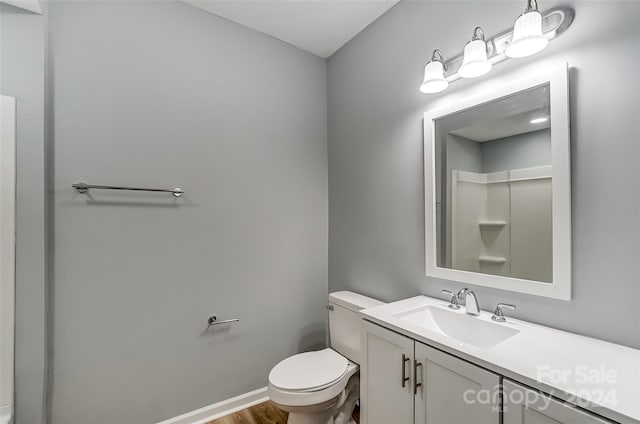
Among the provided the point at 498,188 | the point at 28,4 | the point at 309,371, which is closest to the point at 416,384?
the point at 309,371

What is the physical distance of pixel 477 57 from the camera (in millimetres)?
1218

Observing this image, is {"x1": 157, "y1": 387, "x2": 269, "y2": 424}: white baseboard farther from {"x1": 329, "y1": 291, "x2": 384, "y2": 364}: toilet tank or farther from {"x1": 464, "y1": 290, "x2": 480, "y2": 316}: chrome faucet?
{"x1": 464, "y1": 290, "x2": 480, "y2": 316}: chrome faucet

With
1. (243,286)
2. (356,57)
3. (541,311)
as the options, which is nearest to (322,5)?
(356,57)

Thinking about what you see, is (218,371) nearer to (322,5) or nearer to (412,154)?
(412,154)

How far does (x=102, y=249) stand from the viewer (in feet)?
4.90

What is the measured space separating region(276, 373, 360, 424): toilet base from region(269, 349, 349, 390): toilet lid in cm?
10

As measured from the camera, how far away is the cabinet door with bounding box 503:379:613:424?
70cm

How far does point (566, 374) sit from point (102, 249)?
6.53 feet

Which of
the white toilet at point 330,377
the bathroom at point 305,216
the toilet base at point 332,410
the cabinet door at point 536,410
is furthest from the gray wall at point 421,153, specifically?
the toilet base at point 332,410

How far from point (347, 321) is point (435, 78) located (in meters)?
1.48

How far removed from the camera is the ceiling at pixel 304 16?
175cm

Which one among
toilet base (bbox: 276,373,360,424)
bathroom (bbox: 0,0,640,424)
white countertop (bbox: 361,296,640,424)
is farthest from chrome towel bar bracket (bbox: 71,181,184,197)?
white countertop (bbox: 361,296,640,424)

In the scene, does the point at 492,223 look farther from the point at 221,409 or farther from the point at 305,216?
the point at 221,409

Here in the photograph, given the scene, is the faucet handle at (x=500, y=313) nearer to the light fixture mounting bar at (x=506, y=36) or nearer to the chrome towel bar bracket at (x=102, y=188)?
the light fixture mounting bar at (x=506, y=36)
